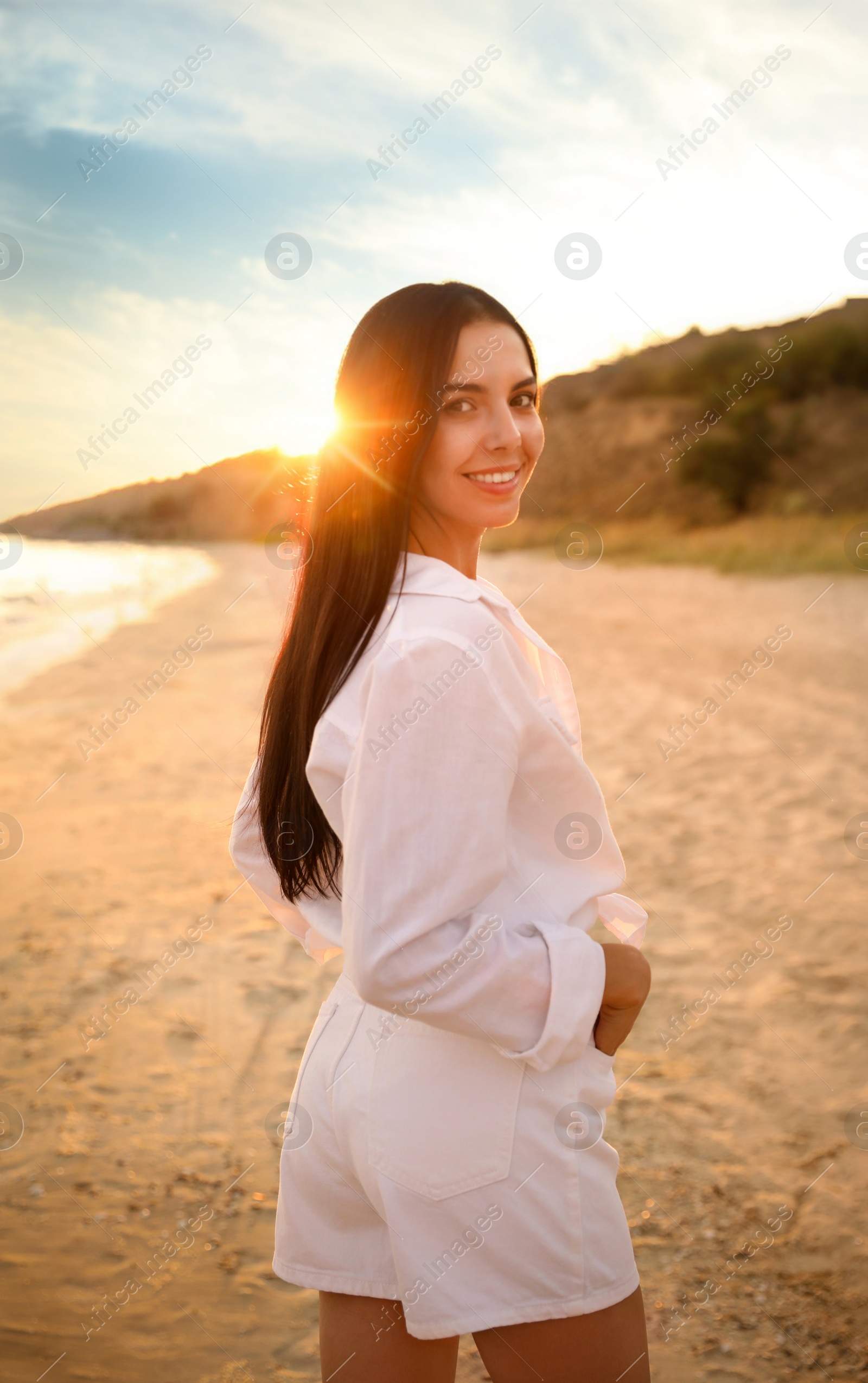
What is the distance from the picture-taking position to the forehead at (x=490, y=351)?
4.48 feet

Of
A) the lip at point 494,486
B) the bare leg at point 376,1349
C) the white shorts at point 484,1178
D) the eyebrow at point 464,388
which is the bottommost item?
the bare leg at point 376,1349

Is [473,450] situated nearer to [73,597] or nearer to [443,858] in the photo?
[443,858]

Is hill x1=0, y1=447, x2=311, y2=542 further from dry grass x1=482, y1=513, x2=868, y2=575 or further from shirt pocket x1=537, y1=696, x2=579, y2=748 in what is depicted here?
shirt pocket x1=537, y1=696, x2=579, y2=748

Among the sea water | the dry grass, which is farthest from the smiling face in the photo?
the dry grass

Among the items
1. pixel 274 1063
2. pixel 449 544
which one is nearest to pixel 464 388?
pixel 449 544

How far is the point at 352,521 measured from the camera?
1.31m

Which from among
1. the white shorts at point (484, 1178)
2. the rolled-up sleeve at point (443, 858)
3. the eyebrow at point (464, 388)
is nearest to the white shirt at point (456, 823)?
the rolled-up sleeve at point (443, 858)

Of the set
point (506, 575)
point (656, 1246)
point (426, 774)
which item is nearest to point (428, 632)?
point (426, 774)

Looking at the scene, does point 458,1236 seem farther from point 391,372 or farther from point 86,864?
point 86,864

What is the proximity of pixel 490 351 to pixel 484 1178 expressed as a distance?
3.67 ft

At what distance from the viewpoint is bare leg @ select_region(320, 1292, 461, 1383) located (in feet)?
4.14

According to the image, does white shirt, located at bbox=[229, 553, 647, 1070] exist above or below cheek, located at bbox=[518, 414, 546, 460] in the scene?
below

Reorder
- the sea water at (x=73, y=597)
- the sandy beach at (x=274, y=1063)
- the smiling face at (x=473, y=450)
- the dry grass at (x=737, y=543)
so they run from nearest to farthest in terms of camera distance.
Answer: the smiling face at (x=473, y=450) → the sandy beach at (x=274, y=1063) → the sea water at (x=73, y=597) → the dry grass at (x=737, y=543)

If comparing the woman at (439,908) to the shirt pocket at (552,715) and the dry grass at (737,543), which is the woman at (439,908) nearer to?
the shirt pocket at (552,715)
